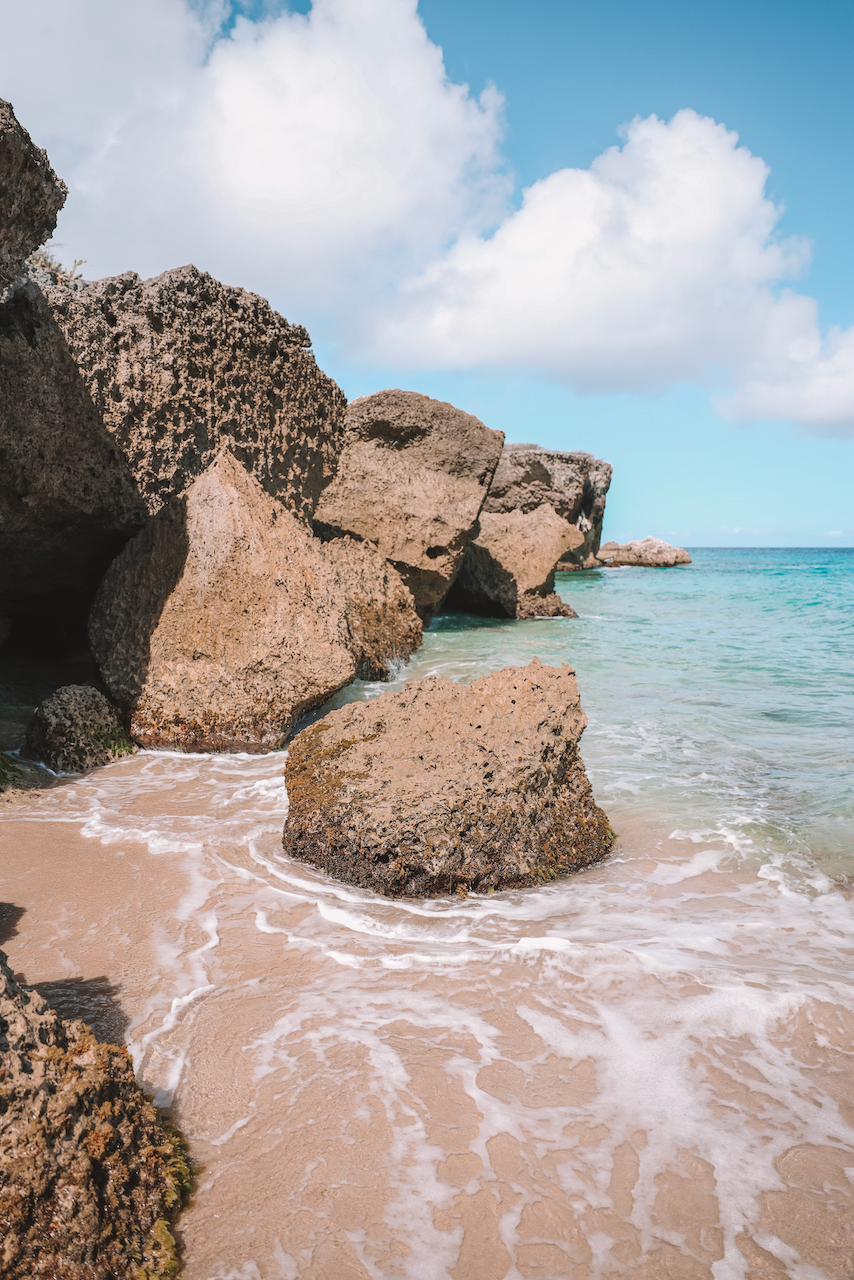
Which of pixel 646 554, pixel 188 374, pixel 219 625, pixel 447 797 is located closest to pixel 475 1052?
pixel 447 797

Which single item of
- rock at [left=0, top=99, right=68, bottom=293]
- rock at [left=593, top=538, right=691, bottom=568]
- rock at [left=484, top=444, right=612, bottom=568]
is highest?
rock at [left=484, top=444, right=612, bottom=568]

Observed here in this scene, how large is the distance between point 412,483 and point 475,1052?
9.04 m

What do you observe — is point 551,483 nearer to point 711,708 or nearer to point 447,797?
point 711,708

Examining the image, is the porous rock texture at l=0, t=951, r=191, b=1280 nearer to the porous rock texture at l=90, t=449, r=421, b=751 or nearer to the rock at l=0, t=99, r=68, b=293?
the rock at l=0, t=99, r=68, b=293

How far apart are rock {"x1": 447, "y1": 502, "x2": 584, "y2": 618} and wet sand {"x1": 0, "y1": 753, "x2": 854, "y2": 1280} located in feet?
37.6

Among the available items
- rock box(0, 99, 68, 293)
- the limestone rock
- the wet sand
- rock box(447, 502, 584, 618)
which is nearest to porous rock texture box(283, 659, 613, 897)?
the wet sand

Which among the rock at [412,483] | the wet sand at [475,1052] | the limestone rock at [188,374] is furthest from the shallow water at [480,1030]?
the rock at [412,483]

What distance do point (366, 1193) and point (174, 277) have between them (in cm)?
725

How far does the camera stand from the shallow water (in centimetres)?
192

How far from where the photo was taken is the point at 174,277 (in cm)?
700

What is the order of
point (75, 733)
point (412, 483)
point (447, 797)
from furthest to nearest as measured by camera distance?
point (412, 483) → point (75, 733) → point (447, 797)

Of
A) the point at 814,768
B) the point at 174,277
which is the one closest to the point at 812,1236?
the point at 814,768

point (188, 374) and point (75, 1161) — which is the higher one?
point (188, 374)

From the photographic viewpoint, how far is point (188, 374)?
6.99 metres
